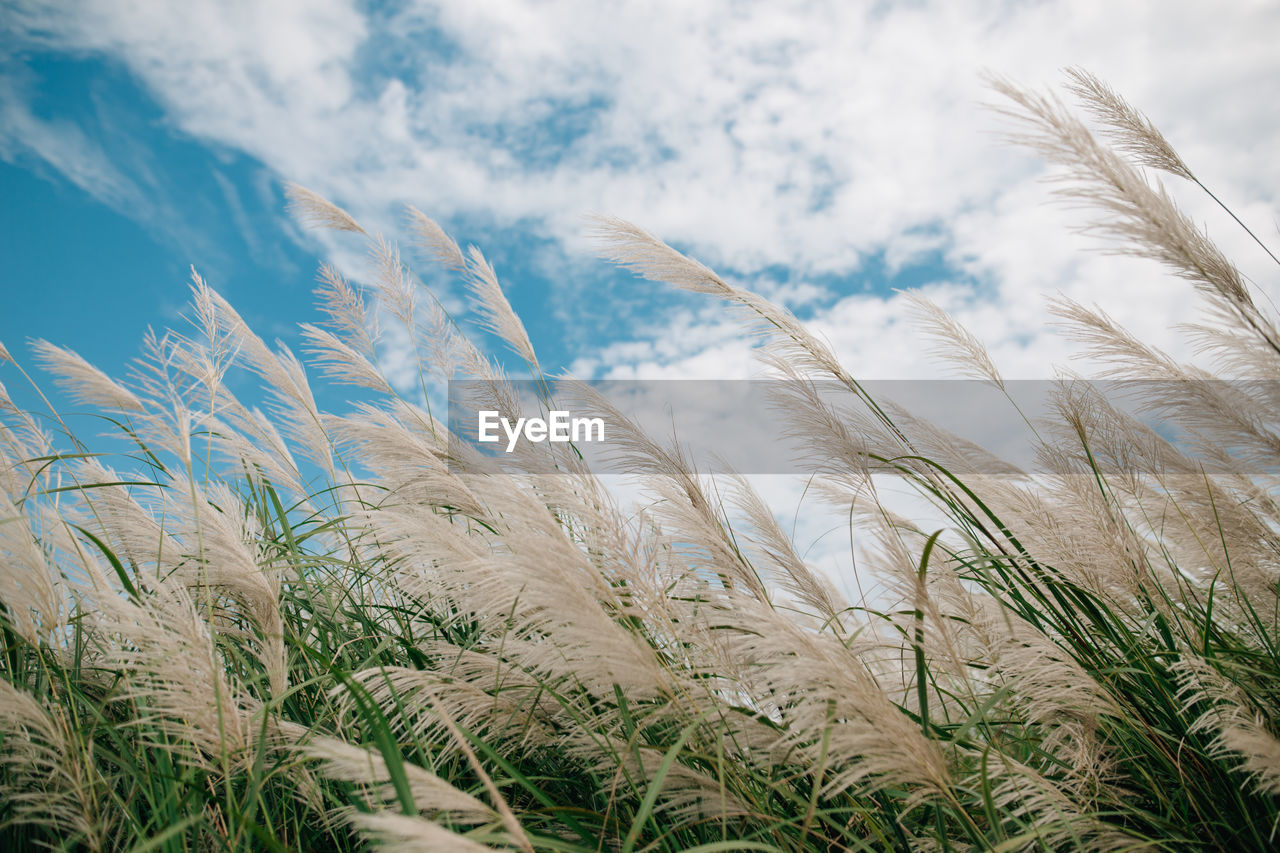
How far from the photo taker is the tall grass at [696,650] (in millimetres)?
1396

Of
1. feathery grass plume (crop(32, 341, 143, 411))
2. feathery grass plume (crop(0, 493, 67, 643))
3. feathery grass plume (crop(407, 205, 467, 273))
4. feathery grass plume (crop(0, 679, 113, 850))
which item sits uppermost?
feathery grass plume (crop(407, 205, 467, 273))

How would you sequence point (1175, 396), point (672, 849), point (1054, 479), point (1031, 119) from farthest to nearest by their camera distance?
point (1175, 396), point (1054, 479), point (1031, 119), point (672, 849)

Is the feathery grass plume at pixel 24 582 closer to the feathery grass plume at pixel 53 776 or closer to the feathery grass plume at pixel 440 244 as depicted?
the feathery grass plume at pixel 53 776

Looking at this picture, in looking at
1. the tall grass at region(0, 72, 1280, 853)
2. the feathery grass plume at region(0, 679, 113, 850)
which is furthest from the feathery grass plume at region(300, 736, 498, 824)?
the feathery grass plume at region(0, 679, 113, 850)

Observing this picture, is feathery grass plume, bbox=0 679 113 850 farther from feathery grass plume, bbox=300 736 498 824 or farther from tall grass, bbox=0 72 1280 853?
feathery grass plume, bbox=300 736 498 824

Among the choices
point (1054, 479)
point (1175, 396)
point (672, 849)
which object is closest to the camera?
point (672, 849)

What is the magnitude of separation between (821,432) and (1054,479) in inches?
32.0

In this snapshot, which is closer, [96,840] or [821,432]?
[96,840]

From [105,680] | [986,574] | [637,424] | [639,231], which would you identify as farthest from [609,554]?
[105,680]

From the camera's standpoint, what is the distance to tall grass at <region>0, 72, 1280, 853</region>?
4.58 feet

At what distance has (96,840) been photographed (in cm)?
144

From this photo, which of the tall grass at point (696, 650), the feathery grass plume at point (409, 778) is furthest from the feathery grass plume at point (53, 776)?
the feathery grass plume at point (409, 778)

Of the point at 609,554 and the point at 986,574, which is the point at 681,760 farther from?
the point at 986,574

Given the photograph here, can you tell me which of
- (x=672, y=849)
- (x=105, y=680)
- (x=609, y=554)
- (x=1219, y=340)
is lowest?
(x=672, y=849)
